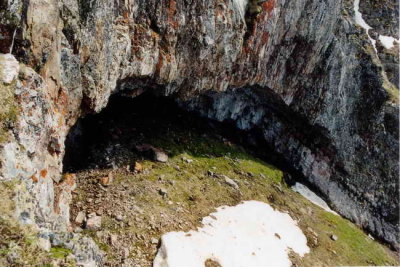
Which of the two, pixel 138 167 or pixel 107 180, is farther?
pixel 138 167

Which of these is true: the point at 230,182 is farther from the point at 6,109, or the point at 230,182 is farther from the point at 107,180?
the point at 6,109

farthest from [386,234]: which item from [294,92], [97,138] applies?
[97,138]

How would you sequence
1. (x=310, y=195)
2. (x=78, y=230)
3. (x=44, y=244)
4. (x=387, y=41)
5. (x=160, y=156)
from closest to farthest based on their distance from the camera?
(x=44, y=244) → (x=78, y=230) → (x=160, y=156) → (x=310, y=195) → (x=387, y=41)

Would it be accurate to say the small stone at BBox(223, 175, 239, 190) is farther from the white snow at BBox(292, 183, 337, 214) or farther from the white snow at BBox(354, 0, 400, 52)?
the white snow at BBox(354, 0, 400, 52)

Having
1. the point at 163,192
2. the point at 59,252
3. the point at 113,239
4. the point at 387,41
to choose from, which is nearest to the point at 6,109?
the point at 59,252

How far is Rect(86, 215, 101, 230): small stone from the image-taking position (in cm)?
1434

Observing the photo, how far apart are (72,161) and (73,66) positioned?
8986mm

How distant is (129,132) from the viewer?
2319cm

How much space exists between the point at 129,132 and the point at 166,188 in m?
6.33

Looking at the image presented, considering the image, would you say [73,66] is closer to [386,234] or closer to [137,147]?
[137,147]

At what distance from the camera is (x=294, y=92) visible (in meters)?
31.3

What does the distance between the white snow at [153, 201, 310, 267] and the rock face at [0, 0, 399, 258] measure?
5.36m

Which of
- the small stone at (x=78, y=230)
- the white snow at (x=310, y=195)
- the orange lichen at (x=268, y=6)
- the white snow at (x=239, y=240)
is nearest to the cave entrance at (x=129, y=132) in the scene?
the small stone at (x=78, y=230)

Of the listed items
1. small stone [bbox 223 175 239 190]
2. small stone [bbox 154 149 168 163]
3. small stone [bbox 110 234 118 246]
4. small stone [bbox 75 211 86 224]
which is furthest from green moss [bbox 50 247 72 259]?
small stone [bbox 223 175 239 190]
